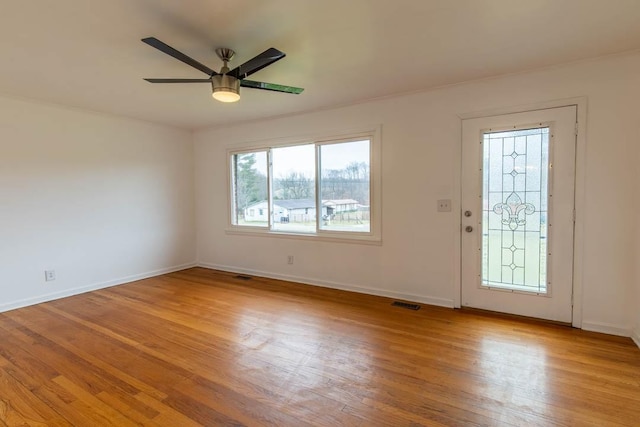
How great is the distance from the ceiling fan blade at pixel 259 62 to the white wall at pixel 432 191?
187 cm

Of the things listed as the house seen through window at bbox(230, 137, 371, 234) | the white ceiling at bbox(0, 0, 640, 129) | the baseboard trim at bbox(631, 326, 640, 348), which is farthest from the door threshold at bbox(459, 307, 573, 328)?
the white ceiling at bbox(0, 0, 640, 129)

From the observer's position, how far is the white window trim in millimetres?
3816

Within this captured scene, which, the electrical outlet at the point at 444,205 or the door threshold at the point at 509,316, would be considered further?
the electrical outlet at the point at 444,205

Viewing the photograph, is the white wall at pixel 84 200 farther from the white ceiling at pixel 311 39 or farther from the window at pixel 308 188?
the window at pixel 308 188

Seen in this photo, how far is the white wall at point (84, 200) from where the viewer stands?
3.55 meters

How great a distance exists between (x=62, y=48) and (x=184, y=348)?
2507 millimetres

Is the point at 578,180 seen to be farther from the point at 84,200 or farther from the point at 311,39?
the point at 84,200

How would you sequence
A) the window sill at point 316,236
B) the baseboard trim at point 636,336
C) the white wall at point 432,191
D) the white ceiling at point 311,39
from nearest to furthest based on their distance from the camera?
the white ceiling at point 311,39, the baseboard trim at point 636,336, the white wall at point 432,191, the window sill at point 316,236

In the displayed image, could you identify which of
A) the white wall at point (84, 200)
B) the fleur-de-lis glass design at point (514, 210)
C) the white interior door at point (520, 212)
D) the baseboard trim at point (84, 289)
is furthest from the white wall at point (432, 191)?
the baseboard trim at point (84, 289)

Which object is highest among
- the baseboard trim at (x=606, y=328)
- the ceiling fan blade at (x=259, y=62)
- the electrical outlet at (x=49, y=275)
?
the ceiling fan blade at (x=259, y=62)

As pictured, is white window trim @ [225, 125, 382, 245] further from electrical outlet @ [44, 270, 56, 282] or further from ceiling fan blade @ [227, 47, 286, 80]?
electrical outlet @ [44, 270, 56, 282]

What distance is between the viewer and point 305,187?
4.46 m

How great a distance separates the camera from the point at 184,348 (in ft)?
8.52

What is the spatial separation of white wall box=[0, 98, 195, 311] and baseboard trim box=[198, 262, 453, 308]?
0.90 metres
